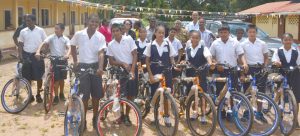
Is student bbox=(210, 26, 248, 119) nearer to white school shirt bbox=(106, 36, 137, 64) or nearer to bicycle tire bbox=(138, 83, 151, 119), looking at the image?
bicycle tire bbox=(138, 83, 151, 119)

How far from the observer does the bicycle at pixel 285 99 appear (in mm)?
5884

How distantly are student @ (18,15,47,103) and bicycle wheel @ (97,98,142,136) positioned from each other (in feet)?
7.54

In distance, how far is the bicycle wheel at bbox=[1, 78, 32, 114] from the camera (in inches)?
288

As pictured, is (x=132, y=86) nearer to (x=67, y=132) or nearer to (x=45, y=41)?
(x=67, y=132)

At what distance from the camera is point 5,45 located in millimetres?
17438

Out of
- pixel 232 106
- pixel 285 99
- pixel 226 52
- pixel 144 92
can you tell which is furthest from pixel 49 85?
pixel 285 99

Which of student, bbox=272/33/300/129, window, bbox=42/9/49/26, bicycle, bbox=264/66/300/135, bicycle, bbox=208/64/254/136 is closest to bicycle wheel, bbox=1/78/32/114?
bicycle, bbox=208/64/254/136

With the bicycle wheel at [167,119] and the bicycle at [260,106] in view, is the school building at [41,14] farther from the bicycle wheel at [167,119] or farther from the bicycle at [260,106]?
the bicycle at [260,106]

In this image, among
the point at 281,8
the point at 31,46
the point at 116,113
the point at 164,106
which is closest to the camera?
the point at 116,113

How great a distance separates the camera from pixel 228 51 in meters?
6.41

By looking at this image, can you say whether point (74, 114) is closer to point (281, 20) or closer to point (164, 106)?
point (164, 106)

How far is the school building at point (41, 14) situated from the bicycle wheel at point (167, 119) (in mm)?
13034

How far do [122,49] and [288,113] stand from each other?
2.80 metres

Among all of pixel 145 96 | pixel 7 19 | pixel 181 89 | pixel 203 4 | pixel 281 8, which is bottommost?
pixel 145 96
